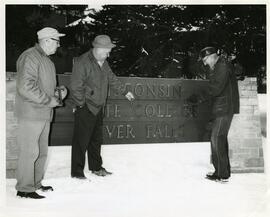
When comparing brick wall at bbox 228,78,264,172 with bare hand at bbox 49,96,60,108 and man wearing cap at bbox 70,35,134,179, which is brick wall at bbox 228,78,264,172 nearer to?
man wearing cap at bbox 70,35,134,179

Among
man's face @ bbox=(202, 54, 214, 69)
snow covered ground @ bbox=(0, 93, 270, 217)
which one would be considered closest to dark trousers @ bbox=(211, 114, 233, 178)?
snow covered ground @ bbox=(0, 93, 270, 217)

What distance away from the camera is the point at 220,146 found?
412 centimetres

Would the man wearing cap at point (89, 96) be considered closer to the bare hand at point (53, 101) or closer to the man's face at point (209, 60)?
the bare hand at point (53, 101)

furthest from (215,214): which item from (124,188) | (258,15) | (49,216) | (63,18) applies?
(63,18)

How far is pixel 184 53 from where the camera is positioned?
4316 mm

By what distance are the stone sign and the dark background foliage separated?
174mm

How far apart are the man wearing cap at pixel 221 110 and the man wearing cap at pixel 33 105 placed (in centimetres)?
167

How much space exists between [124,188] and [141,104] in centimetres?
95

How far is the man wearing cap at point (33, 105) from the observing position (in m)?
3.34

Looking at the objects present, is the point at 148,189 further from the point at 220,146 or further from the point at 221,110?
the point at 221,110

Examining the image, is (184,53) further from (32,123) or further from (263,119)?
(32,123)

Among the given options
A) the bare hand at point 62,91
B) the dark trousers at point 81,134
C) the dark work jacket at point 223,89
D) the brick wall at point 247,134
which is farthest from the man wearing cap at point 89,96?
the brick wall at point 247,134

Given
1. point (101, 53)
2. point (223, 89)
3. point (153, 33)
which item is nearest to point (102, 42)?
point (101, 53)

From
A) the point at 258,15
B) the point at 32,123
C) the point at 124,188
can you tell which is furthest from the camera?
the point at 258,15
